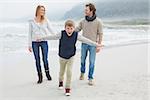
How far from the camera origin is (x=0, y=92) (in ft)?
18.0

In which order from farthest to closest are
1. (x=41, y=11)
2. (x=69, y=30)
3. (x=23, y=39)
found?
(x=23, y=39)
(x=41, y=11)
(x=69, y=30)

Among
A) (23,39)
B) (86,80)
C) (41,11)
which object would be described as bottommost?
(86,80)

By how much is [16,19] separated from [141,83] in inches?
441

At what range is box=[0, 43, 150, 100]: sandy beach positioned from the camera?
530cm

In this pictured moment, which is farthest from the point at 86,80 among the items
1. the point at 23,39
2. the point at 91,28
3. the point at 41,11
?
the point at 23,39

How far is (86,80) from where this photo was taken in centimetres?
613

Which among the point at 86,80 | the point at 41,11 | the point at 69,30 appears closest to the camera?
the point at 69,30

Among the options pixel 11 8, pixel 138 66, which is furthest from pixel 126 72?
pixel 11 8

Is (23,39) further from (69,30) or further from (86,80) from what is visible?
(69,30)

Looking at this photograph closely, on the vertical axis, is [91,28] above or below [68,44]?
above

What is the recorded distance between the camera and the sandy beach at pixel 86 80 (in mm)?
5301

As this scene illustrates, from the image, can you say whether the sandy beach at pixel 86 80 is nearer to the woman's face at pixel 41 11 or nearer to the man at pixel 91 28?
the man at pixel 91 28

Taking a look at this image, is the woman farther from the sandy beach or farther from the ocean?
the ocean

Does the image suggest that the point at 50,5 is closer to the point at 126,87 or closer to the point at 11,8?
the point at 11,8
